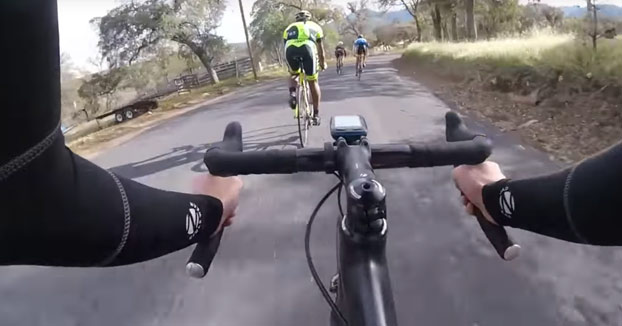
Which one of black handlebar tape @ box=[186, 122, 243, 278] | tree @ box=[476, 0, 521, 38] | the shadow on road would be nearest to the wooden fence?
tree @ box=[476, 0, 521, 38]

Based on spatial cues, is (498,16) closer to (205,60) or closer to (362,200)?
(205,60)

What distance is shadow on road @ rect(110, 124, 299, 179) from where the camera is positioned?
5.16 metres

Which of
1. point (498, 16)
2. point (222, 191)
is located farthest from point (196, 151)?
point (498, 16)

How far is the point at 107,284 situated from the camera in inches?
108

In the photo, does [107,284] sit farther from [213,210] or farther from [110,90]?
[110,90]

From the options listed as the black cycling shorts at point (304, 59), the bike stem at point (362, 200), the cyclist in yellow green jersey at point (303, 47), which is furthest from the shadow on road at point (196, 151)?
the bike stem at point (362, 200)

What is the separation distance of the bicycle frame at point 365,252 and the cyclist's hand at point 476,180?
288mm

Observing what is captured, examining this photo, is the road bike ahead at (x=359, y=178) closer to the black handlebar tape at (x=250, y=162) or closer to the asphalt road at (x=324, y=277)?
the black handlebar tape at (x=250, y=162)

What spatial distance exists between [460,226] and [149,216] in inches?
103

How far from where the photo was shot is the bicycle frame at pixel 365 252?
799 millimetres

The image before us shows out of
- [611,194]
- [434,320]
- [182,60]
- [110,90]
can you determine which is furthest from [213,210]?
[182,60]

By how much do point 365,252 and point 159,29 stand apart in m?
22.7

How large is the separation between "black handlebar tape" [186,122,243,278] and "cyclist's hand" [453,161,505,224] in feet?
1.72

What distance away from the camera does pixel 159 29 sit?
21.5 metres
